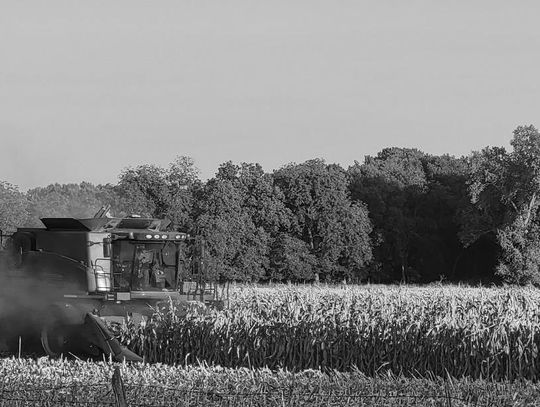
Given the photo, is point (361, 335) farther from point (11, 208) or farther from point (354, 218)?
point (354, 218)

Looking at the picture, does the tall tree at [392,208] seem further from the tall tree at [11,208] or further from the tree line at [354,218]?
the tall tree at [11,208]

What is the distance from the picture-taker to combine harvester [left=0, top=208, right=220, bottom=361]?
72.5 ft

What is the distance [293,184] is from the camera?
233 ft

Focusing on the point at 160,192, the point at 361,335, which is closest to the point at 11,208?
the point at 160,192

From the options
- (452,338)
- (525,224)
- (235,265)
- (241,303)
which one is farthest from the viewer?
(525,224)

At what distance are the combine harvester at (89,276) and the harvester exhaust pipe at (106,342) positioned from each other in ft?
1.58

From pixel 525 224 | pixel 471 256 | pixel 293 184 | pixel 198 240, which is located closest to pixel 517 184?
pixel 525 224

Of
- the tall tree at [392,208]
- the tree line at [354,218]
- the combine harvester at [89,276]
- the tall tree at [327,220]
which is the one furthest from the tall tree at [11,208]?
the tall tree at [392,208]

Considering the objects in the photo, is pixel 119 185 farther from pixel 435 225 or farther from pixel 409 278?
pixel 435 225

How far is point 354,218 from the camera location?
6869 centimetres

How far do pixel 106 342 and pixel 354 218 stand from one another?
49.2 m

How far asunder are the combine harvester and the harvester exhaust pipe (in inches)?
18.9

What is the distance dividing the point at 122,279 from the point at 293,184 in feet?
160

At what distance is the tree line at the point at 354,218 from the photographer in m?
57.2
